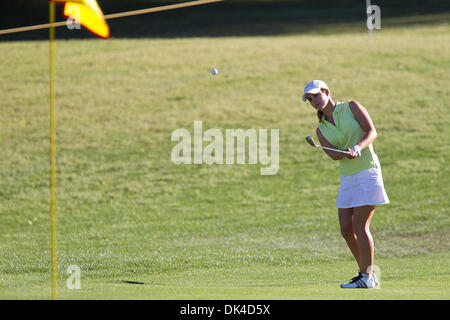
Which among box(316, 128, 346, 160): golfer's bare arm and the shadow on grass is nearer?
box(316, 128, 346, 160): golfer's bare arm

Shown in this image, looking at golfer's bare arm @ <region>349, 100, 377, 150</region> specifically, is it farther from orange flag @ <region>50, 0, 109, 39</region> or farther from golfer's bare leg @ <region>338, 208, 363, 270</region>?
orange flag @ <region>50, 0, 109, 39</region>

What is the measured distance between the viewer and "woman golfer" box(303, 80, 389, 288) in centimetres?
667

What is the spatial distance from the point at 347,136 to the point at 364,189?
0.56 metres

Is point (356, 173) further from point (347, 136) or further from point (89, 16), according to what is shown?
point (89, 16)

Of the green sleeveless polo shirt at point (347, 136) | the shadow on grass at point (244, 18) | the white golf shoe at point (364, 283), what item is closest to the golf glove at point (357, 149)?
the green sleeveless polo shirt at point (347, 136)

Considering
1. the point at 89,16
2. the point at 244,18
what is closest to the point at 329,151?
the point at 89,16

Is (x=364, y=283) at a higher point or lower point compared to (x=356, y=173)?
lower

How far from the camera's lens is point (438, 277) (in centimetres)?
838

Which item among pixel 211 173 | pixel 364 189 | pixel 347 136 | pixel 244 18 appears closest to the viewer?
pixel 364 189

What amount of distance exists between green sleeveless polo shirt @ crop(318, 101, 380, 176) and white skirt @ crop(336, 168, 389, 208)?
2.4 inches

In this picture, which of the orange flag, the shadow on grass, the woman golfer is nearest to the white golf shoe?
the woman golfer

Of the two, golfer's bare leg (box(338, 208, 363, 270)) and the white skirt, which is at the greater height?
the white skirt

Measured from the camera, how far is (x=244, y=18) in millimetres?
33938

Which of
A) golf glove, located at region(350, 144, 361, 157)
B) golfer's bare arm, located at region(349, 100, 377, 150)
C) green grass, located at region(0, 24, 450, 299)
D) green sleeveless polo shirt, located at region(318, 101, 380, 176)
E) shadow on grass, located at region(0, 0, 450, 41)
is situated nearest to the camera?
golf glove, located at region(350, 144, 361, 157)
